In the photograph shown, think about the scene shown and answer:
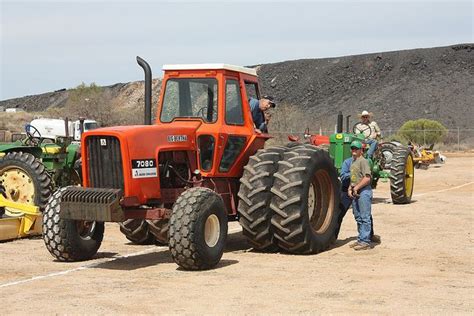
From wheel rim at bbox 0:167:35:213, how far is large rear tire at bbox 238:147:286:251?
5002mm

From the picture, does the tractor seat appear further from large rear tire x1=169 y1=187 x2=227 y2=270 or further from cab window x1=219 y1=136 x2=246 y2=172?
large rear tire x1=169 y1=187 x2=227 y2=270

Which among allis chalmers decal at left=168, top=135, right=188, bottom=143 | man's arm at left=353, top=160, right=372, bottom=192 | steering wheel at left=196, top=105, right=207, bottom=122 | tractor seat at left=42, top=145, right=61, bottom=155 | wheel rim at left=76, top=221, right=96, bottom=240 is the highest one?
steering wheel at left=196, top=105, right=207, bottom=122

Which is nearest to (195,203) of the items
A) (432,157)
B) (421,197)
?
(421,197)

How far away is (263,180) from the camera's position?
11.0 metres

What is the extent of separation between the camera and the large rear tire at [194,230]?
9.74m

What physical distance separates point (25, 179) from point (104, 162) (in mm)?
4816

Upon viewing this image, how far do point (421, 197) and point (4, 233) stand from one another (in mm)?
11911

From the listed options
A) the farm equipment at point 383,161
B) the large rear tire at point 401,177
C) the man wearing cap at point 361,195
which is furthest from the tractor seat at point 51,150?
the large rear tire at point 401,177

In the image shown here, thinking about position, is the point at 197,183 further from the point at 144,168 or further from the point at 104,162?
the point at 104,162

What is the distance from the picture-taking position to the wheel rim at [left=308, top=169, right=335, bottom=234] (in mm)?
12040

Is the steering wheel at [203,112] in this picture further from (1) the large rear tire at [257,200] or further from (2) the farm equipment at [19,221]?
(2) the farm equipment at [19,221]

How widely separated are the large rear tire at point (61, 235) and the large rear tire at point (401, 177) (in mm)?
9949

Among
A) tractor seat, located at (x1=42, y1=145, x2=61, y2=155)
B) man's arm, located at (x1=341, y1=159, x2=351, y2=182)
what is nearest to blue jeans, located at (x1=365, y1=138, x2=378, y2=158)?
man's arm, located at (x1=341, y1=159, x2=351, y2=182)

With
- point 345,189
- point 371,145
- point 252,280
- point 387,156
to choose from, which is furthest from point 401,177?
point 252,280
